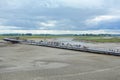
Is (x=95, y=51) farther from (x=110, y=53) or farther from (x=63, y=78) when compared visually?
(x=63, y=78)

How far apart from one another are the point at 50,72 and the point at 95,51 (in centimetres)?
1981

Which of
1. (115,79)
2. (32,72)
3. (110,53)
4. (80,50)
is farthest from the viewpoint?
(80,50)

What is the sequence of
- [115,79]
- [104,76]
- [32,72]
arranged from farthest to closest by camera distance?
[32,72]
[104,76]
[115,79]

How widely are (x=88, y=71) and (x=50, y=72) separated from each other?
10.7ft

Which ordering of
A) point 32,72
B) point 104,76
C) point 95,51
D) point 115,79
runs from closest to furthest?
point 115,79 < point 104,76 < point 32,72 < point 95,51

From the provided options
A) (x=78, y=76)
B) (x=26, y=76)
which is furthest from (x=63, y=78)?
(x=26, y=76)

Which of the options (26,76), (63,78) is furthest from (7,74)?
(63,78)

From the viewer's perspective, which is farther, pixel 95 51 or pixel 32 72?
pixel 95 51

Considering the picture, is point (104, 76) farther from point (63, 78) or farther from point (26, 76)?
point (26, 76)

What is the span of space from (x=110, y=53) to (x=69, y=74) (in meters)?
17.5

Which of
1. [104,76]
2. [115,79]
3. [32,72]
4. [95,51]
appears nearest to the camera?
[115,79]

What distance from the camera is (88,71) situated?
1877 centimetres

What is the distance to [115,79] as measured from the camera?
15688 mm

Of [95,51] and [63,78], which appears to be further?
[95,51]
